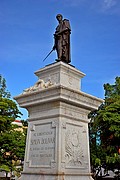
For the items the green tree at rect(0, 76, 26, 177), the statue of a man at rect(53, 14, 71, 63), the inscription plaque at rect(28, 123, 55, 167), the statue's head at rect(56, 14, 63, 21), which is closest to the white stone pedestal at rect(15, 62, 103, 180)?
the inscription plaque at rect(28, 123, 55, 167)

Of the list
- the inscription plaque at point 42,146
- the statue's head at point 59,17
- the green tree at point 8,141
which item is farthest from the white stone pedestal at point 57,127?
the green tree at point 8,141

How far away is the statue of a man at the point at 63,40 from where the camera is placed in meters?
8.02

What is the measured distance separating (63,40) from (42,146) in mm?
3421

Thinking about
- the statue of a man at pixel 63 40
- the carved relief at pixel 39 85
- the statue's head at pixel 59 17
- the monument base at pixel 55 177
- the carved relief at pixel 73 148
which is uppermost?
the statue's head at pixel 59 17

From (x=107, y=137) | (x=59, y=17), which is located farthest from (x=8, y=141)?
(x=59, y=17)

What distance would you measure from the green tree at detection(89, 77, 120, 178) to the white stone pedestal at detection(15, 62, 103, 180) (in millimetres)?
12573

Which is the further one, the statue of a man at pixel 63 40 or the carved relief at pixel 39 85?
the statue of a man at pixel 63 40

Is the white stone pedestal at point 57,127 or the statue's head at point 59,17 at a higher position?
the statue's head at point 59,17

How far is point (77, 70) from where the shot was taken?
793 centimetres

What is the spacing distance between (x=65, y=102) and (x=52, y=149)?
128cm

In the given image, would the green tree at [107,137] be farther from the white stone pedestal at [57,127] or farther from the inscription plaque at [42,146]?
the inscription plaque at [42,146]

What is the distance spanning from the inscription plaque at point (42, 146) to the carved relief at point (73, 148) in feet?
1.27

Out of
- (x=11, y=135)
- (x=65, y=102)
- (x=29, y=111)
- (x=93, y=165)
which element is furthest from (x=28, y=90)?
(x=93, y=165)

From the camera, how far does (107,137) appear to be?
2178 cm
